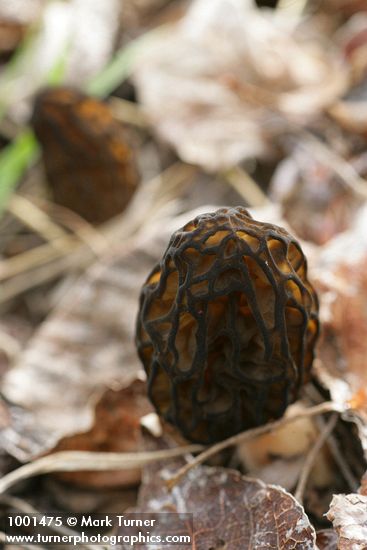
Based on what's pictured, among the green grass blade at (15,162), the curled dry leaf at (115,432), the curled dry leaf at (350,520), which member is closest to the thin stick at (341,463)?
the curled dry leaf at (350,520)

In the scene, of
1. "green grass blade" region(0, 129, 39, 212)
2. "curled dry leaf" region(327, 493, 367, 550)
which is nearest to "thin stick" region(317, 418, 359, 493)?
"curled dry leaf" region(327, 493, 367, 550)

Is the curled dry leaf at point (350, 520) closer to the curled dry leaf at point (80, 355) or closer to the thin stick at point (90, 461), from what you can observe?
the thin stick at point (90, 461)

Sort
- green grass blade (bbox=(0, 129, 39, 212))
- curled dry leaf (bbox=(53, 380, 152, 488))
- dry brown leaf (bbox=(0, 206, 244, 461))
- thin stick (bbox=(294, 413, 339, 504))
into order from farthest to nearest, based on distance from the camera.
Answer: green grass blade (bbox=(0, 129, 39, 212))
dry brown leaf (bbox=(0, 206, 244, 461))
curled dry leaf (bbox=(53, 380, 152, 488))
thin stick (bbox=(294, 413, 339, 504))

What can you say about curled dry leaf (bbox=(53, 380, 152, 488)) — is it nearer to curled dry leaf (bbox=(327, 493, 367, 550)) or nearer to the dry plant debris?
the dry plant debris

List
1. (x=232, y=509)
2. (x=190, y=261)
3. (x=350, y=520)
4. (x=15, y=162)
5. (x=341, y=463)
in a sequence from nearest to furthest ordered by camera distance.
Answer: (x=350, y=520) < (x=190, y=261) < (x=232, y=509) < (x=341, y=463) < (x=15, y=162)

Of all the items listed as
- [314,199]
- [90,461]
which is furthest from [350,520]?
[314,199]

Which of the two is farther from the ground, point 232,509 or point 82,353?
point 232,509

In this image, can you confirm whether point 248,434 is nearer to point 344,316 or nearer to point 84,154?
→ point 344,316
